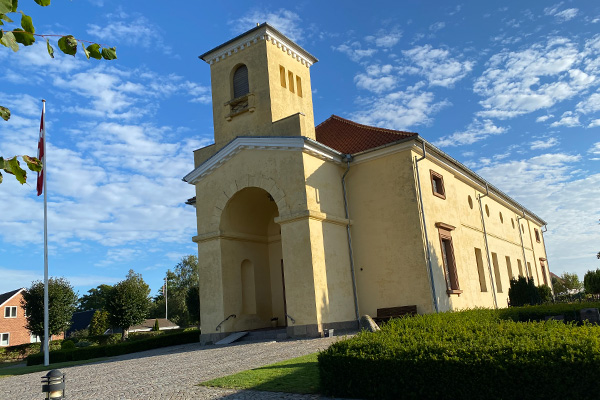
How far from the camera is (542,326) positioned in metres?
7.69

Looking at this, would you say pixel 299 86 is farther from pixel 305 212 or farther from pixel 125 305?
pixel 125 305

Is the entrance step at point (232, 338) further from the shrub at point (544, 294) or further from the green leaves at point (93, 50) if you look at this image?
the green leaves at point (93, 50)

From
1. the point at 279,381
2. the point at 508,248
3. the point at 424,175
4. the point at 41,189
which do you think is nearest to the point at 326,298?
the point at 424,175

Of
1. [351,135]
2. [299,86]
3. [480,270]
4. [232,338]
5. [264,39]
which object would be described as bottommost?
[232,338]

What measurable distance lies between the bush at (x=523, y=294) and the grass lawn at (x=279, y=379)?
50.7 feet

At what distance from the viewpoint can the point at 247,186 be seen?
18844 millimetres

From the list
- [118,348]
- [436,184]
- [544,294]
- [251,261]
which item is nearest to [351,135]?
[436,184]

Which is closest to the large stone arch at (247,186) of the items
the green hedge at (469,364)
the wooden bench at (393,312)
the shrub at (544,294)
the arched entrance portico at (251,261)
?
the arched entrance portico at (251,261)

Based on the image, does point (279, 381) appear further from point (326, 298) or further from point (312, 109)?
point (312, 109)

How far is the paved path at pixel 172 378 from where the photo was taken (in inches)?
326

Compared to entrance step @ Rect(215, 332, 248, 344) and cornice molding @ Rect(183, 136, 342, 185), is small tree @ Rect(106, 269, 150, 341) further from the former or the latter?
entrance step @ Rect(215, 332, 248, 344)

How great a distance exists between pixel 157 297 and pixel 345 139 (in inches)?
2662

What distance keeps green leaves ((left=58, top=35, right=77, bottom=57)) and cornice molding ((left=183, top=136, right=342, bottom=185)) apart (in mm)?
14071

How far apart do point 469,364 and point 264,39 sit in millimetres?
17004
